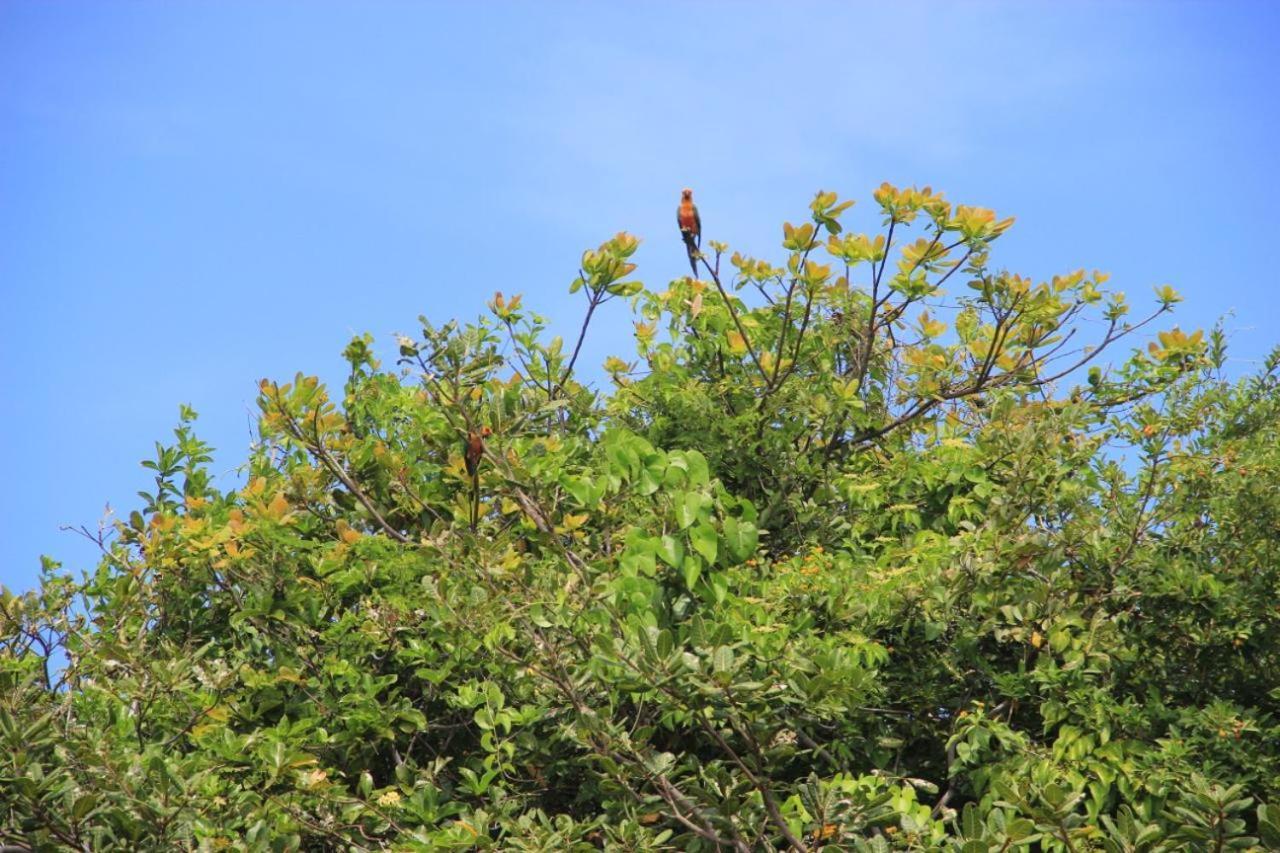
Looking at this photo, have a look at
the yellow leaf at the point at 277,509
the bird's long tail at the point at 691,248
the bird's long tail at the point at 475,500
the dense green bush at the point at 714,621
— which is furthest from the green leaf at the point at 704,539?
the bird's long tail at the point at 691,248

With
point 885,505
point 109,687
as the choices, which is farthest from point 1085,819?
point 109,687

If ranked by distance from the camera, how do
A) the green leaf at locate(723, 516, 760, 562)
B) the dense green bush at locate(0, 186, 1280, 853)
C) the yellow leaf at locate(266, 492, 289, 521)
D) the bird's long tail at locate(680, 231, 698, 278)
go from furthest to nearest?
1. the bird's long tail at locate(680, 231, 698, 278)
2. the yellow leaf at locate(266, 492, 289, 521)
3. the green leaf at locate(723, 516, 760, 562)
4. the dense green bush at locate(0, 186, 1280, 853)

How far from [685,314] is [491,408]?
107 inches

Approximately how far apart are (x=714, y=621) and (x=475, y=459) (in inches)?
51.6

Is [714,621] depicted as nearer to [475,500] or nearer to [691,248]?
[475,500]

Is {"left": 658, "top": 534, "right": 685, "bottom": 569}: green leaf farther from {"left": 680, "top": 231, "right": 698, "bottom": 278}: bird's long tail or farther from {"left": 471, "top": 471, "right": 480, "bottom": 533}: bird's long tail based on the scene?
{"left": 680, "top": 231, "right": 698, "bottom": 278}: bird's long tail

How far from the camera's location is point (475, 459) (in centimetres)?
596

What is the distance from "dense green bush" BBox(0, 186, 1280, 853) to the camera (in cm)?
540

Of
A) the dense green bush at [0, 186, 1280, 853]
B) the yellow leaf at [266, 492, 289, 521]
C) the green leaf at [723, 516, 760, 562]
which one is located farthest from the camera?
the yellow leaf at [266, 492, 289, 521]

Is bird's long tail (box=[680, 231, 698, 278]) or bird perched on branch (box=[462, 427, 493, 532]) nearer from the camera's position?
bird perched on branch (box=[462, 427, 493, 532])

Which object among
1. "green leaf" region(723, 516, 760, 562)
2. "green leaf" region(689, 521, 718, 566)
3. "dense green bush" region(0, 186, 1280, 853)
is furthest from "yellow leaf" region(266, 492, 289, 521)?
"green leaf" region(723, 516, 760, 562)

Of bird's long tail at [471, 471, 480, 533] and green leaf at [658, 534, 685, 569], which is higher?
bird's long tail at [471, 471, 480, 533]

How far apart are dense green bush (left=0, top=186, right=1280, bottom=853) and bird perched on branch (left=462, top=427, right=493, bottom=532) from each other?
2.4 inches

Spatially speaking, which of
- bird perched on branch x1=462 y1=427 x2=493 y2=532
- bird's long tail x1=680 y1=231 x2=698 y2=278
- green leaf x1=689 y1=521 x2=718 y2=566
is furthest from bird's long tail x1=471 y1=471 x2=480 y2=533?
bird's long tail x1=680 y1=231 x2=698 y2=278
